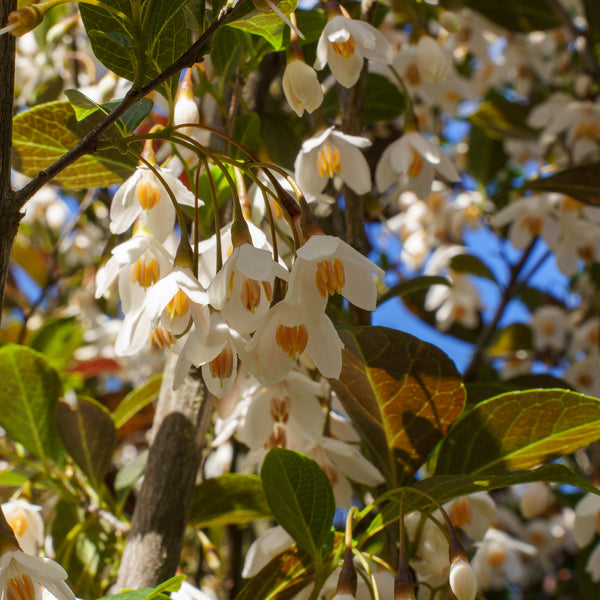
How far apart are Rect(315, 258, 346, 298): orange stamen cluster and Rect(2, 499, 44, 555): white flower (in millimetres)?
651

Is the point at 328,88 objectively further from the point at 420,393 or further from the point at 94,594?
the point at 94,594

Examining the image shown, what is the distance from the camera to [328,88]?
156 centimetres

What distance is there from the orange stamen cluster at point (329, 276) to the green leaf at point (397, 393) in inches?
4.0

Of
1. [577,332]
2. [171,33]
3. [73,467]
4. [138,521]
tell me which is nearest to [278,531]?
[138,521]

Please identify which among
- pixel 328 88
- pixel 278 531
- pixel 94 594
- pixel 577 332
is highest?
pixel 328 88

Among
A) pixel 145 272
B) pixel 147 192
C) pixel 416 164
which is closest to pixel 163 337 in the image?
pixel 145 272

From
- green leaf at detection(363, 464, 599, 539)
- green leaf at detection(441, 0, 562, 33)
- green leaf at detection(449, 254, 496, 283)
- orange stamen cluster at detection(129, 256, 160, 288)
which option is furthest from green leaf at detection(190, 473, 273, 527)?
green leaf at detection(441, 0, 562, 33)

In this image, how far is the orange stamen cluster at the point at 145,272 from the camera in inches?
34.3

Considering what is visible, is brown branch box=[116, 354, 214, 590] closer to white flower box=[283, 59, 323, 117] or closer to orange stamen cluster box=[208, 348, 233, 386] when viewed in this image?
orange stamen cluster box=[208, 348, 233, 386]

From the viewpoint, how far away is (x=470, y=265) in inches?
96.0

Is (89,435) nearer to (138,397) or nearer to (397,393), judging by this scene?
(138,397)

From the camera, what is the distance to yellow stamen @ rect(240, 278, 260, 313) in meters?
0.73

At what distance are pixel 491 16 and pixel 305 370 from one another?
158 centimetres

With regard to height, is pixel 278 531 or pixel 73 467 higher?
pixel 278 531
